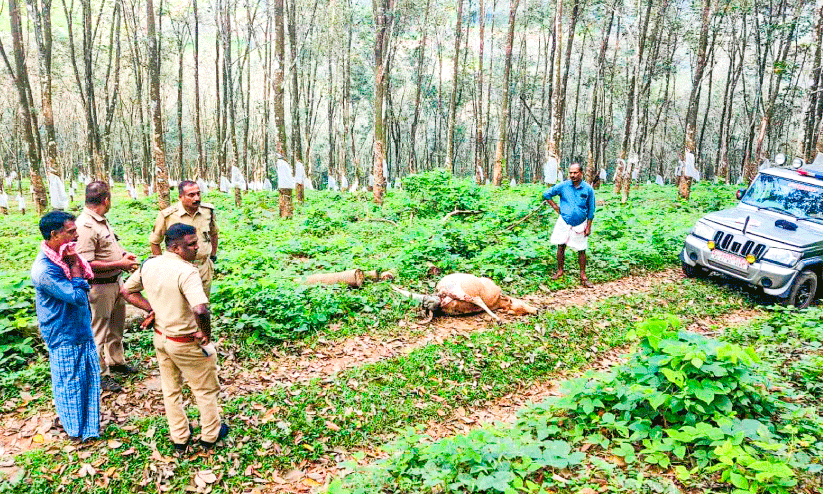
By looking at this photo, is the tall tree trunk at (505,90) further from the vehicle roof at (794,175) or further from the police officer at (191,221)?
the police officer at (191,221)

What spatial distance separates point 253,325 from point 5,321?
2777mm

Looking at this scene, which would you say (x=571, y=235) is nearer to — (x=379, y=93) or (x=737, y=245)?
(x=737, y=245)

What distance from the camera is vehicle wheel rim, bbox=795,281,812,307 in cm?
759

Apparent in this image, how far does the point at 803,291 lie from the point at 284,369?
27.5ft

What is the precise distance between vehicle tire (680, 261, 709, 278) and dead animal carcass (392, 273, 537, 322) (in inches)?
157

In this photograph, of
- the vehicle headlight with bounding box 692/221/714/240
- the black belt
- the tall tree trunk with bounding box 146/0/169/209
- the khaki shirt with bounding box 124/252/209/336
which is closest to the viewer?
the khaki shirt with bounding box 124/252/209/336

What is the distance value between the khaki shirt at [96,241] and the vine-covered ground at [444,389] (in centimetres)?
143

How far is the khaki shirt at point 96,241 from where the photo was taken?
177 inches

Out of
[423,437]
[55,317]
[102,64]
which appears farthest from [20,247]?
[102,64]

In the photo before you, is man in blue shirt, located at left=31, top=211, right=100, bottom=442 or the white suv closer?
man in blue shirt, located at left=31, top=211, right=100, bottom=442

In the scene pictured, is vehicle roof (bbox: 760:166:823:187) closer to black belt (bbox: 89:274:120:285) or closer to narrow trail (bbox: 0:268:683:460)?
narrow trail (bbox: 0:268:683:460)

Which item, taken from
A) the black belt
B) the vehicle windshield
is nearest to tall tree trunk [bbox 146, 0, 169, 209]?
the black belt

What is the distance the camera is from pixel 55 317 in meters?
3.87

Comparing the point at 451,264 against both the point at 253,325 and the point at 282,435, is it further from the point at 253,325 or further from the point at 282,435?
the point at 282,435
